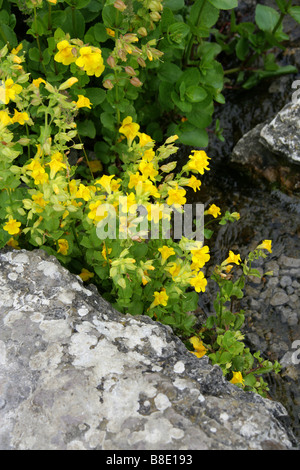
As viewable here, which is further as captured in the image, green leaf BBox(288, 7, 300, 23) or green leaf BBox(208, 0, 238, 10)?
green leaf BBox(288, 7, 300, 23)

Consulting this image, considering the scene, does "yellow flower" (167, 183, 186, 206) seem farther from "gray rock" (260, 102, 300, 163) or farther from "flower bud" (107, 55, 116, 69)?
"gray rock" (260, 102, 300, 163)

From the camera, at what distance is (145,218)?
230 centimetres

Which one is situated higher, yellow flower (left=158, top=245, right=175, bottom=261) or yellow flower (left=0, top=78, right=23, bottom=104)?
yellow flower (left=0, top=78, right=23, bottom=104)

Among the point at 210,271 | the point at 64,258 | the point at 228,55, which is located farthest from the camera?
the point at 228,55

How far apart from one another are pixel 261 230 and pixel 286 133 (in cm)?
72

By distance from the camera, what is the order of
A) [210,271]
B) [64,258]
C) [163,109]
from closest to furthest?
[64,258] < [210,271] < [163,109]

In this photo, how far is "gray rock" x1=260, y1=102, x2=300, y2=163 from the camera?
359cm

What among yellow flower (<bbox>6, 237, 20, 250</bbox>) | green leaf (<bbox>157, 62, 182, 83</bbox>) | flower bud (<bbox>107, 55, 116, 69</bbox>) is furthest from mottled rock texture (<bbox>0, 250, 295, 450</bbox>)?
green leaf (<bbox>157, 62, 182, 83</bbox>)

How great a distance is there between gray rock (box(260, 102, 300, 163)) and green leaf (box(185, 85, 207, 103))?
0.59 m

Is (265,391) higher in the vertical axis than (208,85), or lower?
lower

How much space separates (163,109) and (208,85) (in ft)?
1.25
